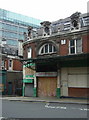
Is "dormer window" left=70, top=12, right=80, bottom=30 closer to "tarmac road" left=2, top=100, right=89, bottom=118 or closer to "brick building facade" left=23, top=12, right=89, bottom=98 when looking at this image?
"brick building facade" left=23, top=12, right=89, bottom=98

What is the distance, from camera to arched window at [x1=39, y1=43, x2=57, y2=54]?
29.2 metres

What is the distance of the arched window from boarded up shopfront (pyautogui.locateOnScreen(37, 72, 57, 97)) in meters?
2.79

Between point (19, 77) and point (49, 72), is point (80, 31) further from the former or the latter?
point (19, 77)

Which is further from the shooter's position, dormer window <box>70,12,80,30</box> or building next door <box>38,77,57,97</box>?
building next door <box>38,77,57,97</box>

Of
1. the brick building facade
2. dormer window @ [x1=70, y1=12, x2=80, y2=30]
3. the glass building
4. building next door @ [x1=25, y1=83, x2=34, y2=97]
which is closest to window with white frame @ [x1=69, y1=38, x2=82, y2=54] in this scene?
the brick building facade

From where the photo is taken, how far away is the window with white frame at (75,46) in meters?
26.7

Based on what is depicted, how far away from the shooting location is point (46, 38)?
96.4 feet

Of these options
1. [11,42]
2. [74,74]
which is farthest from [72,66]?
[11,42]

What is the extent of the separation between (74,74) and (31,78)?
682 cm

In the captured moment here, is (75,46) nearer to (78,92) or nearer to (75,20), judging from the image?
(75,20)

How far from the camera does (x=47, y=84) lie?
29.6 m

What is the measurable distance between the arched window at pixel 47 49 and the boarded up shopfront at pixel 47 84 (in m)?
2.79

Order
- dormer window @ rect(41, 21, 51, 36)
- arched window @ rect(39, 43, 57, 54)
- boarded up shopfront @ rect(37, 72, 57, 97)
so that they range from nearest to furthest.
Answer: boarded up shopfront @ rect(37, 72, 57, 97)
arched window @ rect(39, 43, 57, 54)
dormer window @ rect(41, 21, 51, 36)

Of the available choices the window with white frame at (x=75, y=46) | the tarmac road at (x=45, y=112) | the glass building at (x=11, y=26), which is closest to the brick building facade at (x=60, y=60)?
the window with white frame at (x=75, y=46)
